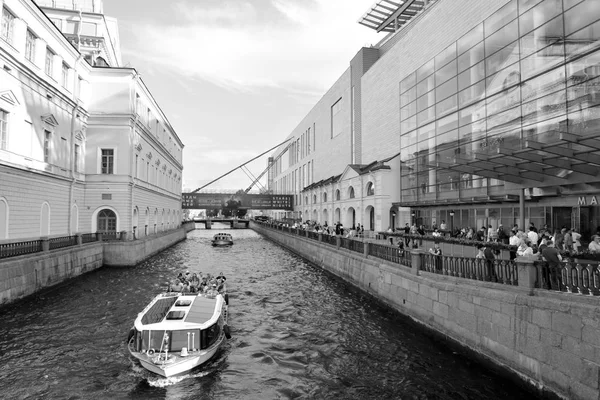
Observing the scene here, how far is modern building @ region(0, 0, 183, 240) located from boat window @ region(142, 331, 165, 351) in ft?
49.5

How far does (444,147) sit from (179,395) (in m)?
28.0

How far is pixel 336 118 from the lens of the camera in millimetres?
64125

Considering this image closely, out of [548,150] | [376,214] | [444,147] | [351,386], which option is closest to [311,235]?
[376,214]

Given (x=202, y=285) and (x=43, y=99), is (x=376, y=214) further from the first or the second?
(x=43, y=99)

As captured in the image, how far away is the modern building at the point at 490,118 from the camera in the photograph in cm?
1789

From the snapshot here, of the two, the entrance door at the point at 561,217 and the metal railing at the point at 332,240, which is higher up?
the entrance door at the point at 561,217

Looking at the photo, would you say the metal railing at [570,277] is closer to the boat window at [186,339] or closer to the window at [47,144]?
the boat window at [186,339]

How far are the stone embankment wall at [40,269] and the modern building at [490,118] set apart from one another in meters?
22.4

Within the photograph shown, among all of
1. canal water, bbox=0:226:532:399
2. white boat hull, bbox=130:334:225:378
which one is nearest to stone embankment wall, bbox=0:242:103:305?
canal water, bbox=0:226:532:399

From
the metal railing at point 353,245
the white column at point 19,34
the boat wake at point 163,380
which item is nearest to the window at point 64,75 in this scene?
the white column at point 19,34

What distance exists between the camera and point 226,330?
12523 mm

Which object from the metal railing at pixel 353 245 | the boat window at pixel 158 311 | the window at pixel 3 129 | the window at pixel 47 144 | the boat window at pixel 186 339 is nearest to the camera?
the boat window at pixel 186 339

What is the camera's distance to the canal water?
372 inches

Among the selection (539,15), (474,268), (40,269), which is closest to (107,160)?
(40,269)
